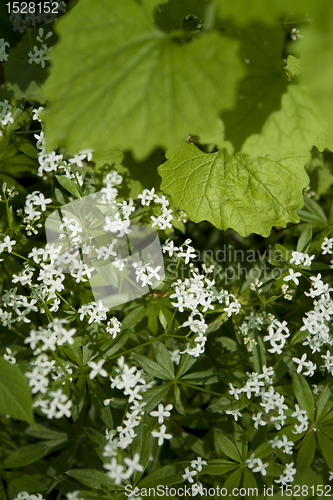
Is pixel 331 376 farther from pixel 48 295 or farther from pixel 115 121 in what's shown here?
pixel 115 121

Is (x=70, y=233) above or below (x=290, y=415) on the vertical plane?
above

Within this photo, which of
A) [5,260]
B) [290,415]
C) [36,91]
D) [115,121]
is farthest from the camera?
[36,91]

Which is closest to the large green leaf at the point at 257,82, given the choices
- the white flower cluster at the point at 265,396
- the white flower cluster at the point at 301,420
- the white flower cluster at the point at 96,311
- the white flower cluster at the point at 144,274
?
the white flower cluster at the point at 144,274

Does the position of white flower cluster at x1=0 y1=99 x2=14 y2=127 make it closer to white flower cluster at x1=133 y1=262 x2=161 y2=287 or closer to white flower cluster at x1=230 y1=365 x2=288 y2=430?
white flower cluster at x1=133 y1=262 x2=161 y2=287

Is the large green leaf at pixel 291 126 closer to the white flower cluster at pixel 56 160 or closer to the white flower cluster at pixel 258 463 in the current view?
the white flower cluster at pixel 56 160

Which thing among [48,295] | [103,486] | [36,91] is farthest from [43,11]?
[103,486]

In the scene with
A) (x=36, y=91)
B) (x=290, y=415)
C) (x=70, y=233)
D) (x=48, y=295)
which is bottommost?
(x=290, y=415)

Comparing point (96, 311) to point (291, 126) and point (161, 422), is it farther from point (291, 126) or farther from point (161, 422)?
point (291, 126)

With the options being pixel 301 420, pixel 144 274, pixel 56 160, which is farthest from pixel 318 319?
pixel 56 160
